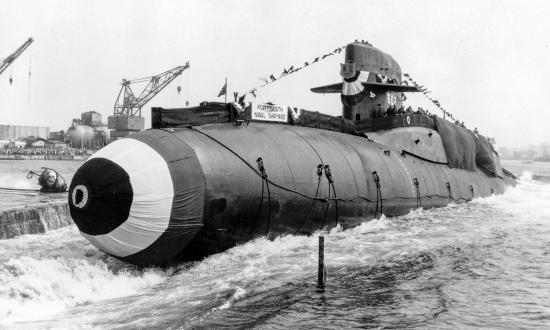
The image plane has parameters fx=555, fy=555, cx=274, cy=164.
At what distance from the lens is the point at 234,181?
43.9 feet

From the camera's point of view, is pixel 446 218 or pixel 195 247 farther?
pixel 446 218

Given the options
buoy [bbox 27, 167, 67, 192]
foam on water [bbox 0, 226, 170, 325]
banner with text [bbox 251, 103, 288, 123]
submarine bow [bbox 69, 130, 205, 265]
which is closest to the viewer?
foam on water [bbox 0, 226, 170, 325]

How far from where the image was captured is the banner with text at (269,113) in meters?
16.6

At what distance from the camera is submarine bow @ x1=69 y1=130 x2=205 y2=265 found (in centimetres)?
1184

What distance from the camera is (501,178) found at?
34.7 metres

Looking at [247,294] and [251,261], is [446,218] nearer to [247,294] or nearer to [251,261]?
[251,261]

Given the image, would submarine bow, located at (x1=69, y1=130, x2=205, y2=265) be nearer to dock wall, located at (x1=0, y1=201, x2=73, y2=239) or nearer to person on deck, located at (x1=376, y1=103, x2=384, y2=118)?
dock wall, located at (x1=0, y1=201, x2=73, y2=239)

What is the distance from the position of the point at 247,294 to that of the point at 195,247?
2371 mm

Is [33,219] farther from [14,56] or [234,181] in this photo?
[14,56]

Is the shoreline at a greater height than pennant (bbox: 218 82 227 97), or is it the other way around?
pennant (bbox: 218 82 227 97)

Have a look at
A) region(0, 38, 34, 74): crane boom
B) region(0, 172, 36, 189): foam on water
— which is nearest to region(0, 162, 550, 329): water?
region(0, 172, 36, 189): foam on water

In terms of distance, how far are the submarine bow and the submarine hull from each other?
0.02 meters

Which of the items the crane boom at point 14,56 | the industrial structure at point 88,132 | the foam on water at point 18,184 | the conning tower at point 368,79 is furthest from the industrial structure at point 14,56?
the conning tower at point 368,79

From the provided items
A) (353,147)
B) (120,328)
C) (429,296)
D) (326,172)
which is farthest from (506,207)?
(120,328)
